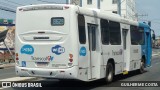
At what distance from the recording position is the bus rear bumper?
1331 centimetres

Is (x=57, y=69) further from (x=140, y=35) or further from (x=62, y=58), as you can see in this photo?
(x=140, y=35)

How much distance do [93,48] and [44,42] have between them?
2.21 meters

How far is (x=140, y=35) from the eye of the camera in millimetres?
22344

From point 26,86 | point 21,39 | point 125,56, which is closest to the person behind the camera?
point 21,39

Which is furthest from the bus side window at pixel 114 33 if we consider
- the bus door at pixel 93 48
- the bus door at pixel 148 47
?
the bus door at pixel 148 47

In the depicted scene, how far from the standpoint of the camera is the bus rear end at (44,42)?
533 inches

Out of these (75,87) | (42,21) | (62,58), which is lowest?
(75,87)

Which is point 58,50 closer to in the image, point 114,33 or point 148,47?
point 114,33

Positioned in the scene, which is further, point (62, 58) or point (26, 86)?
point (26, 86)

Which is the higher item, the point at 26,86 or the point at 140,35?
the point at 140,35

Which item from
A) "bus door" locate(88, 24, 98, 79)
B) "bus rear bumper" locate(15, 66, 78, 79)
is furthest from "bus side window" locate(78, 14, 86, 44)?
"bus rear bumper" locate(15, 66, 78, 79)

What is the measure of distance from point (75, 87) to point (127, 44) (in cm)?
531

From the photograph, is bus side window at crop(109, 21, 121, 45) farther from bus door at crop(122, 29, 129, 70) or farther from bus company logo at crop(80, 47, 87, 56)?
bus company logo at crop(80, 47, 87, 56)

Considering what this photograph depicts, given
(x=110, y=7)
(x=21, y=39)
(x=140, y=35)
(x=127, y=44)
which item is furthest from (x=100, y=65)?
(x=110, y=7)
